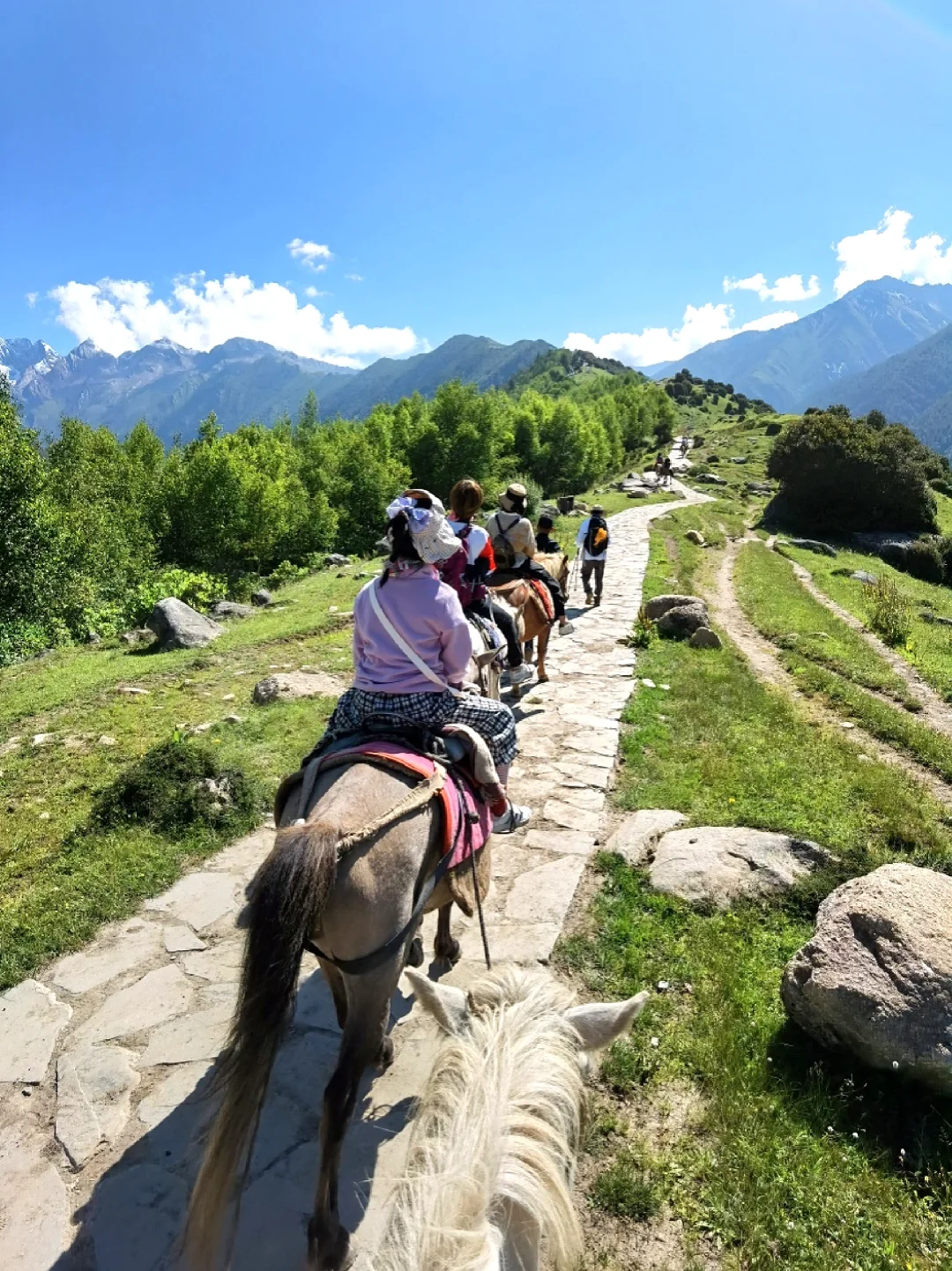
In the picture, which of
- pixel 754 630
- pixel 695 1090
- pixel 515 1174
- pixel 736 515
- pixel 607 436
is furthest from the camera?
pixel 607 436

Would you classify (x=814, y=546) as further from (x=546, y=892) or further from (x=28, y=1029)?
(x=28, y=1029)

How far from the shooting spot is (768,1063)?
12.8 feet

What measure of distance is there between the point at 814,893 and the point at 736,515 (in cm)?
3725

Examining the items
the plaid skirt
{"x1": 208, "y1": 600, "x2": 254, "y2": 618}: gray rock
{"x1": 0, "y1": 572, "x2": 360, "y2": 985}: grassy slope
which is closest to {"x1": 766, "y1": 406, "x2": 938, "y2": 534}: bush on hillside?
{"x1": 208, "y1": 600, "x2": 254, "y2": 618}: gray rock

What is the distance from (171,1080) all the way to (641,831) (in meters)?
4.28

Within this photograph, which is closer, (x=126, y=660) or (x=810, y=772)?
(x=810, y=772)

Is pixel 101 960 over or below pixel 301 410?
below

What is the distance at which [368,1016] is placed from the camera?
3.04 metres

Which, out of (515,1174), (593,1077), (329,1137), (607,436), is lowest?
(593,1077)

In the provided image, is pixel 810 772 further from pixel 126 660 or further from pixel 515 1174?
pixel 126 660

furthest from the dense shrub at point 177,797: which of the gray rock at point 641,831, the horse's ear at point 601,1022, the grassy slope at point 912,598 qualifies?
the grassy slope at point 912,598

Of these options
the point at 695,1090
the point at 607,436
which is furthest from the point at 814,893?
the point at 607,436

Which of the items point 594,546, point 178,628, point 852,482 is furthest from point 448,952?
point 852,482

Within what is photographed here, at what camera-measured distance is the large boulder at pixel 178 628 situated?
13.5 metres
